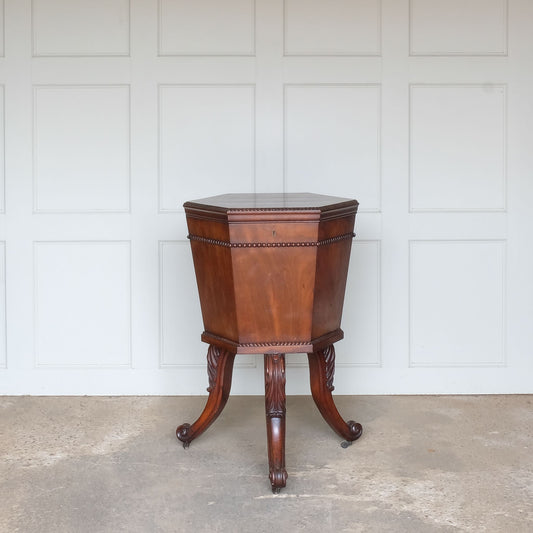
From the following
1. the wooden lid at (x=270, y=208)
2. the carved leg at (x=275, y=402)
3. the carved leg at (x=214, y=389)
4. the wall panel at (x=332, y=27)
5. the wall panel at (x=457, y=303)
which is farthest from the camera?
the wall panel at (x=457, y=303)

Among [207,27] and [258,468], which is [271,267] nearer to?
[258,468]

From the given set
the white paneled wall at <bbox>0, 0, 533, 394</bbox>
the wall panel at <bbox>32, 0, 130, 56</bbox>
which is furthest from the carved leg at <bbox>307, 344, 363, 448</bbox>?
the wall panel at <bbox>32, 0, 130, 56</bbox>

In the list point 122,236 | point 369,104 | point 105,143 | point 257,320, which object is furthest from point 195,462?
point 369,104

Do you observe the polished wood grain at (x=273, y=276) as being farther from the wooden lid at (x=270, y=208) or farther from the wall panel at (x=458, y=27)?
the wall panel at (x=458, y=27)

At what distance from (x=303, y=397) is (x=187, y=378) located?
0.55m

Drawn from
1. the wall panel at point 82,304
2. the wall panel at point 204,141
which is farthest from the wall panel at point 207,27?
the wall panel at point 82,304

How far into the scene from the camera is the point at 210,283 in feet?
9.57

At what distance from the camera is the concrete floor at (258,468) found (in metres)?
2.51

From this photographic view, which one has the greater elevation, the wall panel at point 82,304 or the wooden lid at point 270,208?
the wooden lid at point 270,208

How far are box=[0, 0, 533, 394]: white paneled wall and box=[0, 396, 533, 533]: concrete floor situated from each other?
224 mm

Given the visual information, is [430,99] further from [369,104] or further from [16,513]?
[16,513]

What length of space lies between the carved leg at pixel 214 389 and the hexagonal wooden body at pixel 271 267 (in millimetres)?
167

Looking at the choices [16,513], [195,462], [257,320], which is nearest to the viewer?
[16,513]

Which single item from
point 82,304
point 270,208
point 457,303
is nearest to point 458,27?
point 457,303
